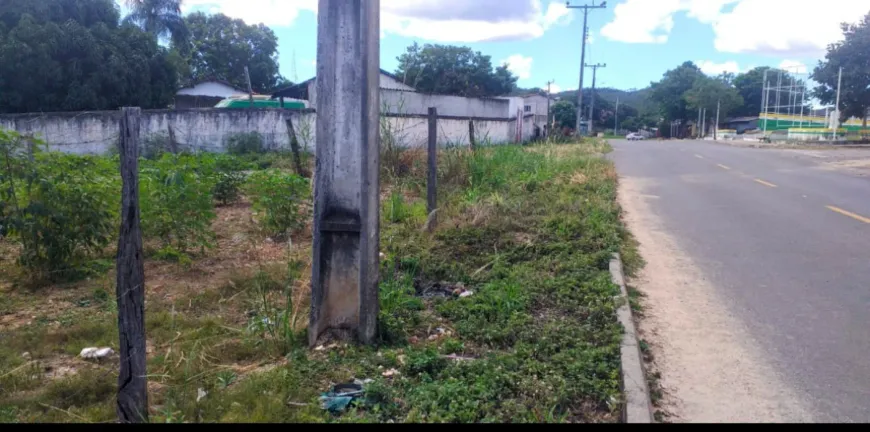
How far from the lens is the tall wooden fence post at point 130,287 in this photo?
126 inches

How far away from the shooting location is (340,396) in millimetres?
3725

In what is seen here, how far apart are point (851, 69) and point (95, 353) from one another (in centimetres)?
4521

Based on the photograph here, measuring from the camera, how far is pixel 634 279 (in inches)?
260

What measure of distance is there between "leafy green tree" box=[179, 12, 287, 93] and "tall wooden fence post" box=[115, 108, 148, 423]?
44.7 m

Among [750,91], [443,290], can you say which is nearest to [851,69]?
[443,290]

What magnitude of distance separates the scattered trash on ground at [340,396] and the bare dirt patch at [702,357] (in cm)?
184

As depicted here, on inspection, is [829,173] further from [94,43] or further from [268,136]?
[94,43]

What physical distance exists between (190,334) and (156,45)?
27950mm

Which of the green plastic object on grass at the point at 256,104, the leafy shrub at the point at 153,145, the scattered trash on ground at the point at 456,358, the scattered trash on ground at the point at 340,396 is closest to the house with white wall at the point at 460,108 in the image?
the green plastic object on grass at the point at 256,104

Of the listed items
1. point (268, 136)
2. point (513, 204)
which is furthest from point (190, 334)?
point (268, 136)

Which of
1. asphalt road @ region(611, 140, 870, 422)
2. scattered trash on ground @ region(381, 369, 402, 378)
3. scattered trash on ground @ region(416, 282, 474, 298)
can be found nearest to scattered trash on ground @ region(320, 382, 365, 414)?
scattered trash on ground @ region(381, 369, 402, 378)

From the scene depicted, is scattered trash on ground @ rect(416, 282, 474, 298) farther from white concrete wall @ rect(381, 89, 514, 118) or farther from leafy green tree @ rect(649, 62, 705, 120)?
leafy green tree @ rect(649, 62, 705, 120)

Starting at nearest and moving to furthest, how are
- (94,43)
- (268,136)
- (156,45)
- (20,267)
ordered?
1. (20,267)
2. (268,136)
3. (94,43)
4. (156,45)

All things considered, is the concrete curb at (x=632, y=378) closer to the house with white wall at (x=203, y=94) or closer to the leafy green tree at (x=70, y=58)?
the leafy green tree at (x=70, y=58)
